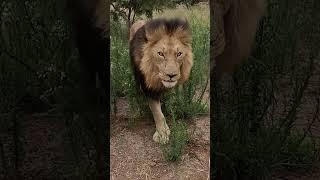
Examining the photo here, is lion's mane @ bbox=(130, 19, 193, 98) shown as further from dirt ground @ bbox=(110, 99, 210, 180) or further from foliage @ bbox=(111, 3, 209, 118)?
dirt ground @ bbox=(110, 99, 210, 180)

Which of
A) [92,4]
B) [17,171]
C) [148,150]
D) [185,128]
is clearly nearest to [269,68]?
[185,128]

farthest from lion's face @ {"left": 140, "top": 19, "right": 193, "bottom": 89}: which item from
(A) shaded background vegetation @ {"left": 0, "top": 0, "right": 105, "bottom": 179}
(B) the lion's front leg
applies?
(A) shaded background vegetation @ {"left": 0, "top": 0, "right": 105, "bottom": 179}

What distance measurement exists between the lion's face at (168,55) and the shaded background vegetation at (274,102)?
19cm

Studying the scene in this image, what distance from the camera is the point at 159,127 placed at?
2959 mm

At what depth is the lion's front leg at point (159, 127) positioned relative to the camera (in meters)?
2.95

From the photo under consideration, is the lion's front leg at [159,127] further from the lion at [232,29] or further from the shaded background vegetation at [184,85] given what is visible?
the lion at [232,29]

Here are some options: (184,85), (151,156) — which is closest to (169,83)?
(184,85)

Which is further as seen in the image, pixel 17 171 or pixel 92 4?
pixel 17 171

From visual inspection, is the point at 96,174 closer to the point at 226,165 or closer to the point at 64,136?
the point at 64,136

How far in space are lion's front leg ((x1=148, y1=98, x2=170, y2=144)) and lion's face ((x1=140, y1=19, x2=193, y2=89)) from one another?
12 cm

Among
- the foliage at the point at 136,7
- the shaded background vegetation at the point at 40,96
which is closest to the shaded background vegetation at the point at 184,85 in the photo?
the foliage at the point at 136,7

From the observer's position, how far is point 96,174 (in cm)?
304

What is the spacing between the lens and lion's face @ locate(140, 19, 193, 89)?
2881mm

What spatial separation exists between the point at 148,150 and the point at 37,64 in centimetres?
66
